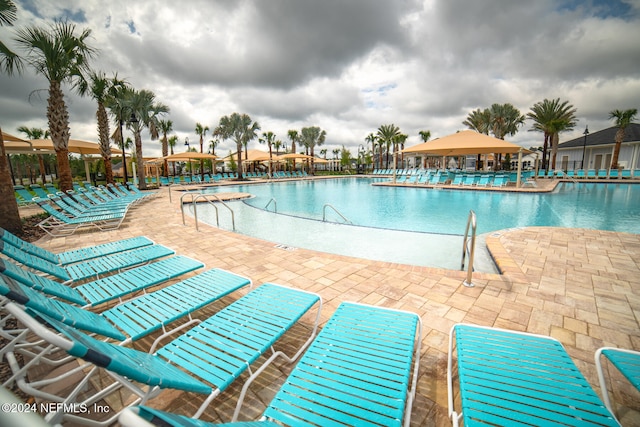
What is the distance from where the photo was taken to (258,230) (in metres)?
7.68

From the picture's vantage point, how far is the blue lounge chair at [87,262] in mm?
2955

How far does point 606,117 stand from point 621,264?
1300 inches

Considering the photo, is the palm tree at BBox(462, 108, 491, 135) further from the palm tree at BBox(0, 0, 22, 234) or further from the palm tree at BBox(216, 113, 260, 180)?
the palm tree at BBox(0, 0, 22, 234)

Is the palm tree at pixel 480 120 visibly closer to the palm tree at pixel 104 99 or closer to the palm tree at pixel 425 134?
the palm tree at pixel 425 134

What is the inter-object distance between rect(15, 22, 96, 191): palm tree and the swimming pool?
653 cm

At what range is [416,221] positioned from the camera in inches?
352

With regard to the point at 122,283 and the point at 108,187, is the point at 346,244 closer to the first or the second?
the point at 122,283

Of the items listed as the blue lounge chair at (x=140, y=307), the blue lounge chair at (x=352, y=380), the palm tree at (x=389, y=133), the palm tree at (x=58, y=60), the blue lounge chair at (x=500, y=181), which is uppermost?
the palm tree at (x=389, y=133)

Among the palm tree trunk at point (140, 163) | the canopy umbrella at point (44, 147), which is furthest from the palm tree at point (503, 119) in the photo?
the canopy umbrella at point (44, 147)

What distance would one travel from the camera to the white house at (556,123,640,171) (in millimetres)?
26736

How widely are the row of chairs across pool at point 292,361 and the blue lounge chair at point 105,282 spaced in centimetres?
3

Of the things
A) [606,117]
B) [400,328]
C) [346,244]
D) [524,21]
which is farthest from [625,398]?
[606,117]

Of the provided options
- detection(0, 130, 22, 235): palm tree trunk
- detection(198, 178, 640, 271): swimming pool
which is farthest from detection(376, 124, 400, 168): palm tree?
detection(0, 130, 22, 235): palm tree trunk

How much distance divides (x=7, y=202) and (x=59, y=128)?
646cm
